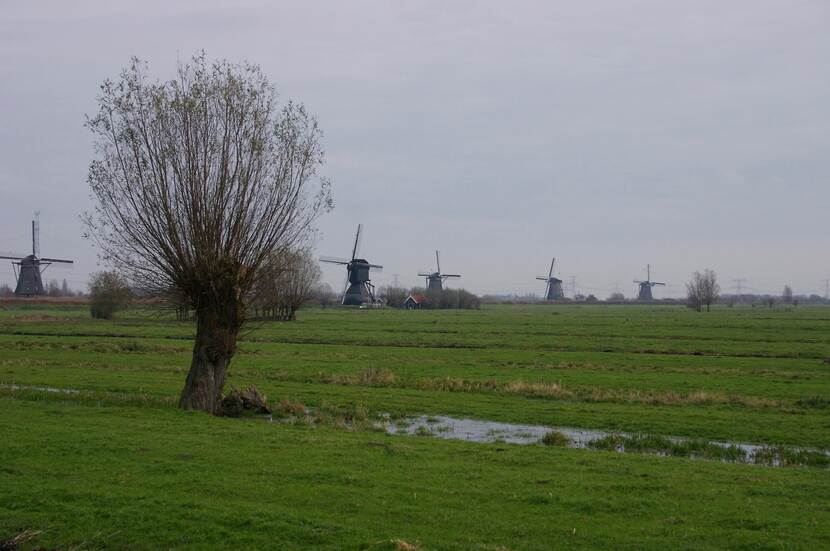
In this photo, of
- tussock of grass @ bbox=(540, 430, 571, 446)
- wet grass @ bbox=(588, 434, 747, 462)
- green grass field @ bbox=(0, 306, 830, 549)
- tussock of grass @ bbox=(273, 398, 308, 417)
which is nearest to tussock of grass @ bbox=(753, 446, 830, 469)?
wet grass @ bbox=(588, 434, 747, 462)

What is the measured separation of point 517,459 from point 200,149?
46.6ft

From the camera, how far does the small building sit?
192 metres

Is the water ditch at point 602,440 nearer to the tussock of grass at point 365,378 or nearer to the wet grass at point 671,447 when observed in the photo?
the wet grass at point 671,447

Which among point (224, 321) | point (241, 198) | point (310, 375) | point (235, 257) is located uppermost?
point (241, 198)

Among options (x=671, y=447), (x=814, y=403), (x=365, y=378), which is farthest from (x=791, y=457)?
(x=365, y=378)

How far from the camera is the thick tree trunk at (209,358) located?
24.5m

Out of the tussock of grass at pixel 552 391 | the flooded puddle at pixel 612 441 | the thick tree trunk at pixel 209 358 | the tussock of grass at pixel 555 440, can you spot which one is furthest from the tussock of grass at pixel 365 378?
the tussock of grass at pixel 555 440

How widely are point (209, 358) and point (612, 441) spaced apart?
12917mm

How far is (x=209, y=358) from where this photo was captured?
2459cm

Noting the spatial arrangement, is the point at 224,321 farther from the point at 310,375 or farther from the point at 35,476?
the point at 310,375

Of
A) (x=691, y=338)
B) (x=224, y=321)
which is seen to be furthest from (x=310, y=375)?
(x=691, y=338)

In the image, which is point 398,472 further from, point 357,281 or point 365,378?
point 357,281

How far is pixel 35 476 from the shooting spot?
14.5m

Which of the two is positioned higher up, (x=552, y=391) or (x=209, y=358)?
(x=209, y=358)
